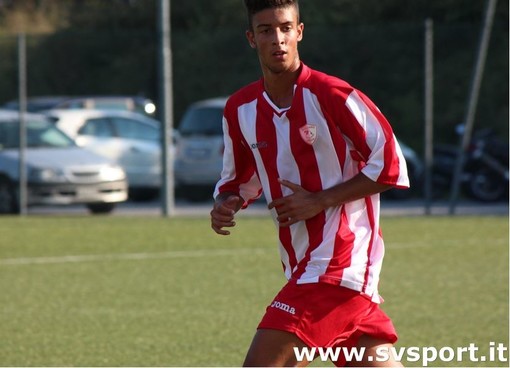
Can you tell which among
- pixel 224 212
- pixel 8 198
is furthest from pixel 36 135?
pixel 224 212

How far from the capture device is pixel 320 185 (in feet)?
17.9

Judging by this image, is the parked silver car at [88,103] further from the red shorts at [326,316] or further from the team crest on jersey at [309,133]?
the red shorts at [326,316]

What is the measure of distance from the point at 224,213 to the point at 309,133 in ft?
1.67

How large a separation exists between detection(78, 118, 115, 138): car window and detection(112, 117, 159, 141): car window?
0.12m

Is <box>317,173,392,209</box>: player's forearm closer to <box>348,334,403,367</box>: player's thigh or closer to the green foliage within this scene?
<box>348,334,403,367</box>: player's thigh

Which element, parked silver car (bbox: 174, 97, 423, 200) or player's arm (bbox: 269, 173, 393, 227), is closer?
player's arm (bbox: 269, 173, 393, 227)

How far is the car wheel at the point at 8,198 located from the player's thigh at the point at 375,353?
1621 centimetres

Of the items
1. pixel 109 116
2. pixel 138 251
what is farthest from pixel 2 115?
pixel 138 251

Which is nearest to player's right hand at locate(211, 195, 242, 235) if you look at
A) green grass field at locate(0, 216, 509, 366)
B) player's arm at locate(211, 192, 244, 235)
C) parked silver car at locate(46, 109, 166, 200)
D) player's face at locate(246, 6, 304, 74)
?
player's arm at locate(211, 192, 244, 235)

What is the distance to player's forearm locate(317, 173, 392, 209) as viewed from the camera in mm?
5352

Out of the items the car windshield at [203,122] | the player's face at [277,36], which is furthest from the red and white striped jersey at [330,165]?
the car windshield at [203,122]

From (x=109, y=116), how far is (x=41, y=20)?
28208mm

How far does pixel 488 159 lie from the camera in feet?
77.8

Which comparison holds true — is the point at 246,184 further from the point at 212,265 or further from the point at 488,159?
the point at 488,159
